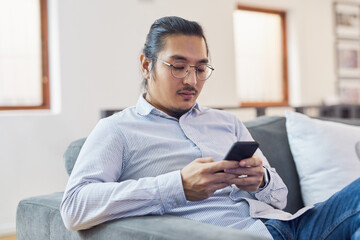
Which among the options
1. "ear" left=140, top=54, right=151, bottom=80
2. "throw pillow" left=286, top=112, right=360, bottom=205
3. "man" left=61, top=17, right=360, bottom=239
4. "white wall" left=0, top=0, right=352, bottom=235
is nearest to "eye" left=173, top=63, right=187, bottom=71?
"man" left=61, top=17, right=360, bottom=239

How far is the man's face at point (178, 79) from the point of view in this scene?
1.43 meters

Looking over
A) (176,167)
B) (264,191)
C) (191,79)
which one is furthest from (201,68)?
(264,191)

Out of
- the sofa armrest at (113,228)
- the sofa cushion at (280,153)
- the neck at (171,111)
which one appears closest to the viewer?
the sofa armrest at (113,228)

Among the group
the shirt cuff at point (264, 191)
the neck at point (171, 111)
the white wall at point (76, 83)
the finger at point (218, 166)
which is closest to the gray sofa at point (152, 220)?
the finger at point (218, 166)

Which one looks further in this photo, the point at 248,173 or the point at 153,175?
the point at 153,175

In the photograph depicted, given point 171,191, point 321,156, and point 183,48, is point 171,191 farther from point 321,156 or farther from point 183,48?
point 321,156

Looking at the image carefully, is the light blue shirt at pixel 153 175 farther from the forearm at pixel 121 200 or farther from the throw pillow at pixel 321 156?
the throw pillow at pixel 321 156

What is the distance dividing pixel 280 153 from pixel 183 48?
0.69 metres

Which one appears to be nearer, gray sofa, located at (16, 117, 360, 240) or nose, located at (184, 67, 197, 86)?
gray sofa, located at (16, 117, 360, 240)

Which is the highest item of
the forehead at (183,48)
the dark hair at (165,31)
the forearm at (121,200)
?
the dark hair at (165,31)

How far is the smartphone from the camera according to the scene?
1081 millimetres

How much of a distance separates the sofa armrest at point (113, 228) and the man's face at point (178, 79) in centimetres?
43

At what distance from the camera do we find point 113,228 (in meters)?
1.13

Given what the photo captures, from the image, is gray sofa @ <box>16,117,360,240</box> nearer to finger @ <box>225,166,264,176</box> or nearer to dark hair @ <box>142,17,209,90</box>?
finger @ <box>225,166,264,176</box>
